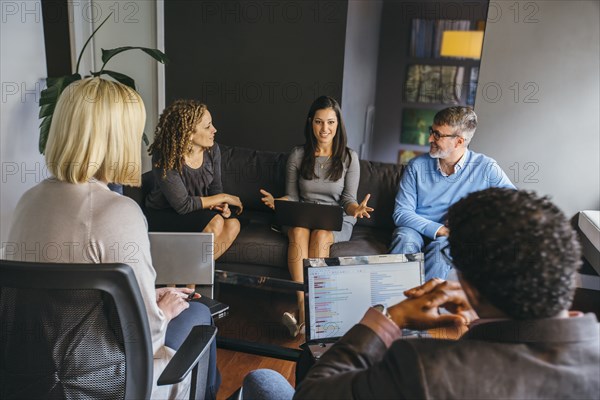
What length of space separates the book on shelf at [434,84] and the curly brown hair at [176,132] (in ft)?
11.0

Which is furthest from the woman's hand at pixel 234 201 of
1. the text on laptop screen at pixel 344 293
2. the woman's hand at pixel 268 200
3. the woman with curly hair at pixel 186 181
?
the text on laptop screen at pixel 344 293

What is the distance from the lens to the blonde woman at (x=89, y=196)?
1.43 m

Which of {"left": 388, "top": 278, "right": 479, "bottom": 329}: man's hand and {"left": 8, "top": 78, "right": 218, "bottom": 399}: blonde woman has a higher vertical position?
{"left": 8, "top": 78, "right": 218, "bottom": 399}: blonde woman

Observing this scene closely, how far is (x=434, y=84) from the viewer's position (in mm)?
5918

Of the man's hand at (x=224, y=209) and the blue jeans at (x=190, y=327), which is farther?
the man's hand at (x=224, y=209)

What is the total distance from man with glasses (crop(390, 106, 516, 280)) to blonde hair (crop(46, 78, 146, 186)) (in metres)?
1.82

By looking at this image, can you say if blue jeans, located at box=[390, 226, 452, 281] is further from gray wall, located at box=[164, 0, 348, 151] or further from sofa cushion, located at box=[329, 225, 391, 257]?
gray wall, located at box=[164, 0, 348, 151]

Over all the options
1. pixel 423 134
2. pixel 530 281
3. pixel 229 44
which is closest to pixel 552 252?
pixel 530 281

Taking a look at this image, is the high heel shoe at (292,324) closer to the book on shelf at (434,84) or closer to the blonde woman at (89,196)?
the blonde woman at (89,196)

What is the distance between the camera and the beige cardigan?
4.67 feet

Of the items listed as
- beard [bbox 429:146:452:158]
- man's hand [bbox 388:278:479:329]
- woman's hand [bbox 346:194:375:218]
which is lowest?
woman's hand [bbox 346:194:375:218]

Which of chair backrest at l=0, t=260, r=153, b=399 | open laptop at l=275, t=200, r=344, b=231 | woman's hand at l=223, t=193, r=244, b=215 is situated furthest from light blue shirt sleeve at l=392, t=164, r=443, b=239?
chair backrest at l=0, t=260, r=153, b=399

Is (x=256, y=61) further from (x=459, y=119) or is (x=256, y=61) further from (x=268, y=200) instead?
(x=459, y=119)

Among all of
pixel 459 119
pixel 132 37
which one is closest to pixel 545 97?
pixel 459 119
